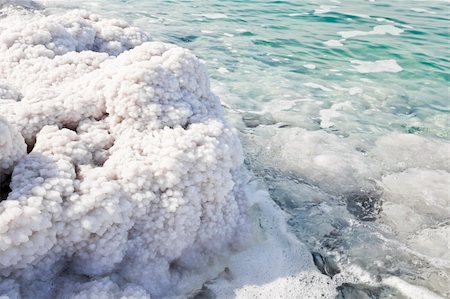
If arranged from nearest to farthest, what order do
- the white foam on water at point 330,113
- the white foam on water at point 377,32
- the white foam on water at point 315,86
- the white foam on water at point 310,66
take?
the white foam on water at point 330,113 → the white foam on water at point 315,86 → the white foam on water at point 310,66 → the white foam on water at point 377,32

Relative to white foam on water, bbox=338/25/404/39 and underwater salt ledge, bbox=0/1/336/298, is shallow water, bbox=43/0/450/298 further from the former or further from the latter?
underwater salt ledge, bbox=0/1/336/298

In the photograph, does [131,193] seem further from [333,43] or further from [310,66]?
[333,43]

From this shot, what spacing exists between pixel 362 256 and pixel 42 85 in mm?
1928

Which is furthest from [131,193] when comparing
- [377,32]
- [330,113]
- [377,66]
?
[377,32]

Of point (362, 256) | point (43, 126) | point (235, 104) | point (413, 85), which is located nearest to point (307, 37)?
point (413, 85)

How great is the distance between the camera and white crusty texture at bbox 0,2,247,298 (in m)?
1.67

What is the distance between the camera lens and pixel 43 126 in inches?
80.5

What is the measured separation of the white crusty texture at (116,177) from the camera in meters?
1.67

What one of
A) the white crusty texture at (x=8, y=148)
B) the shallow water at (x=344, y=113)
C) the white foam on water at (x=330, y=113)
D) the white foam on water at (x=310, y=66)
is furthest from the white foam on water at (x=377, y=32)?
the white crusty texture at (x=8, y=148)

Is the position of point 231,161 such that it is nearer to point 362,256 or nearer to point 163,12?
point 362,256

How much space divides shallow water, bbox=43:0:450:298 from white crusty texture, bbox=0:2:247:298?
0.73 metres

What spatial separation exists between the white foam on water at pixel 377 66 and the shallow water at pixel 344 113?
3 centimetres

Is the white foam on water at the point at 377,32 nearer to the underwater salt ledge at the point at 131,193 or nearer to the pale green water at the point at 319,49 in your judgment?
the pale green water at the point at 319,49

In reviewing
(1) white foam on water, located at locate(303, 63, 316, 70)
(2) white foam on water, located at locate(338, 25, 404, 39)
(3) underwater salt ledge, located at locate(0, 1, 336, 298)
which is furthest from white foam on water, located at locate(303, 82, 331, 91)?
(3) underwater salt ledge, located at locate(0, 1, 336, 298)
